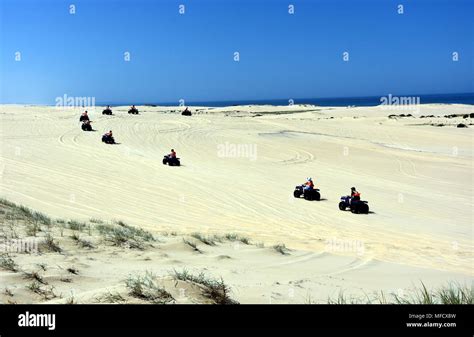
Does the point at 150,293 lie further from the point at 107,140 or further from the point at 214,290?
the point at 107,140

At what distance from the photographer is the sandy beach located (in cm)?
666

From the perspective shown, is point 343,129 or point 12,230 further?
point 343,129

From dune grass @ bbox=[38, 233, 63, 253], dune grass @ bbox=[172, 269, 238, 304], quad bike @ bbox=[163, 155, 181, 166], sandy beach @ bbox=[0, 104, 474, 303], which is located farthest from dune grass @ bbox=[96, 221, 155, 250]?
quad bike @ bbox=[163, 155, 181, 166]

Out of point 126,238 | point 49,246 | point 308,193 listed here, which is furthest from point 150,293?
point 308,193

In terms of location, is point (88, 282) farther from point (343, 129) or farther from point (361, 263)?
point (343, 129)

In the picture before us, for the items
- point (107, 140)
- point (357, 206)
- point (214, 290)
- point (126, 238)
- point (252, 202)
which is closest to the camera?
point (214, 290)

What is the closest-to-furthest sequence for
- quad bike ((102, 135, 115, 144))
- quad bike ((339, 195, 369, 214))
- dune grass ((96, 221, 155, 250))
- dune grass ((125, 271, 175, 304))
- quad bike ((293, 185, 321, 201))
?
dune grass ((125, 271, 175, 304)) < dune grass ((96, 221, 155, 250)) < quad bike ((339, 195, 369, 214)) < quad bike ((293, 185, 321, 201)) < quad bike ((102, 135, 115, 144))

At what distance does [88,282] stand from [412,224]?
38.2ft

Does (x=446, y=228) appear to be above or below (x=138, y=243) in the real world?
below

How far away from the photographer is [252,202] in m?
16.7

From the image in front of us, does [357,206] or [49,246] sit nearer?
[49,246]

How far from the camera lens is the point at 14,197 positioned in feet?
46.0

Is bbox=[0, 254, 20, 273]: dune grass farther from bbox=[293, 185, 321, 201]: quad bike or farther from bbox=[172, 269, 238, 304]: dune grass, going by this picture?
bbox=[293, 185, 321, 201]: quad bike
